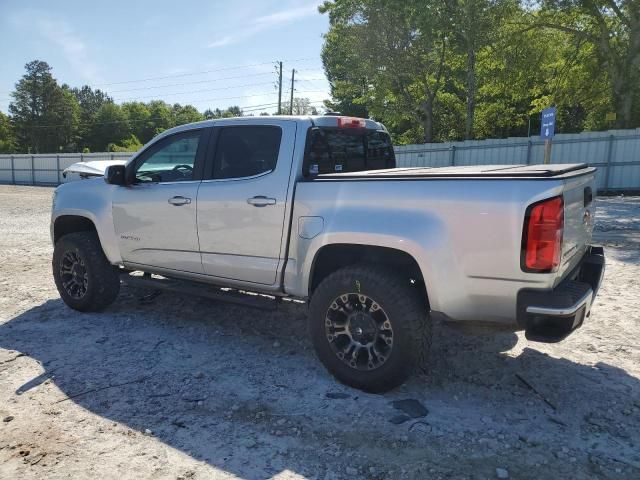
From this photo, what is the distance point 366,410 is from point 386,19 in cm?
2452

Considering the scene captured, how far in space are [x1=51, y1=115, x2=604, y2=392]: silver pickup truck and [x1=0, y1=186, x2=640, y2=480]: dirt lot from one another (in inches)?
17.1

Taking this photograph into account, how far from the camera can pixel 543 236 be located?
9.18 ft

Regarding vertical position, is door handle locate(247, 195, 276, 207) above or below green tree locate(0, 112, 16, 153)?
below

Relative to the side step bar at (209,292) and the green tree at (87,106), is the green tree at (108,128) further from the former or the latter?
the side step bar at (209,292)

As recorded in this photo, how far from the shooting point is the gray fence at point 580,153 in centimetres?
1672

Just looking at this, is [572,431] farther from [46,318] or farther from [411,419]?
[46,318]

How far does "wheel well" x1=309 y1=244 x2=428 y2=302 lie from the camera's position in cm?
343

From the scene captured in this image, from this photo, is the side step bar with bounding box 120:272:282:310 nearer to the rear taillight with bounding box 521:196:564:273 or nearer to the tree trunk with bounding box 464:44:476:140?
the rear taillight with bounding box 521:196:564:273

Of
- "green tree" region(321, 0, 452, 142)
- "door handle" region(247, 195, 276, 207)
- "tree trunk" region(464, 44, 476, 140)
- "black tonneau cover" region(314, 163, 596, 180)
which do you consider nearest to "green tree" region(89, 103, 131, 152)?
"green tree" region(321, 0, 452, 142)

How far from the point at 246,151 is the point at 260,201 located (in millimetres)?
556

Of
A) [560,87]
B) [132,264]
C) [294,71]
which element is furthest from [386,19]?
[294,71]

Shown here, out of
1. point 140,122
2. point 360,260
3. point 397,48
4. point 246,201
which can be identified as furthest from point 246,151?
point 140,122

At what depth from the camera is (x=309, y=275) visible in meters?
3.70

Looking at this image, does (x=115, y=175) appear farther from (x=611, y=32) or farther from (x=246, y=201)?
(x=611, y=32)
